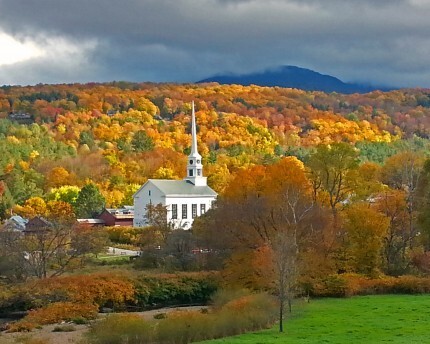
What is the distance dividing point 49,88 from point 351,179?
133016 mm

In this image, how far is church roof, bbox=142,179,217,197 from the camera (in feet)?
260

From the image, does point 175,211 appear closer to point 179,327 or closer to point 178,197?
point 178,197

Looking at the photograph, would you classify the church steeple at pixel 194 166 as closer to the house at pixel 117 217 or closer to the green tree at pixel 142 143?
the house at pixel 117 217

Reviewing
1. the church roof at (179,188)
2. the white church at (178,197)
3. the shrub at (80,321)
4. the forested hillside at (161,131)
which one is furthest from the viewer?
the forested hillside at (161,131)

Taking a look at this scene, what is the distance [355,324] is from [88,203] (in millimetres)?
57882

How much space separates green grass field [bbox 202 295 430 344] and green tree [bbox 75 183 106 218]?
4857 centimetres

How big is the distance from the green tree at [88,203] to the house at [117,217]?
1820 mm

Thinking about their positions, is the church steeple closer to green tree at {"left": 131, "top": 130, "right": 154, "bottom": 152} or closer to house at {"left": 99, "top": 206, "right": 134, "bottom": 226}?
house at {"left": 99, "top": 206, "right": 134, "bottom": 226}

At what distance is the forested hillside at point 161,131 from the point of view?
100m

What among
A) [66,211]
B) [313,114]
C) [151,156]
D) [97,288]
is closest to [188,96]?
[313,114]

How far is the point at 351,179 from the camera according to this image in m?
51.3

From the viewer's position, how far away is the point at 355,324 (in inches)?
1230

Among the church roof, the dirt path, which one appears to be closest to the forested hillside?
the church roof

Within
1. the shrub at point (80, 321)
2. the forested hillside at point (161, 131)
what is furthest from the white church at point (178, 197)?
the shrub at point (80, 321)
